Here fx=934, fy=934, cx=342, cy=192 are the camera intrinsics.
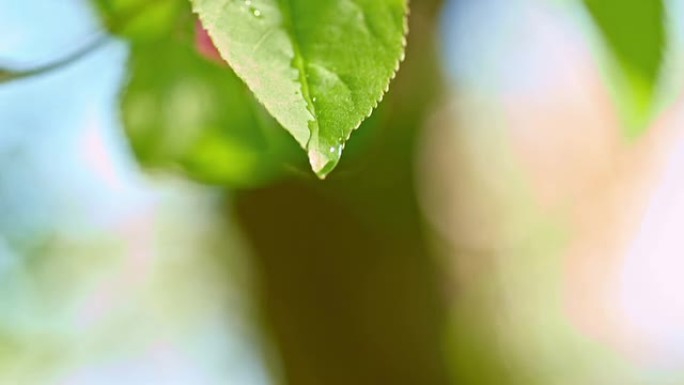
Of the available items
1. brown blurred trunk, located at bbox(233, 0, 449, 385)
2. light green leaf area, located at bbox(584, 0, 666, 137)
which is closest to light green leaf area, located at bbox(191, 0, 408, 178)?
light green leaf area, located at bbox(584, 0, 666, 137)

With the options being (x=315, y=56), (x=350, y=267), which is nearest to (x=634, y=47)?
(x=315, y=56)

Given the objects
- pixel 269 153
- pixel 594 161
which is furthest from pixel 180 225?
pixel 269 153

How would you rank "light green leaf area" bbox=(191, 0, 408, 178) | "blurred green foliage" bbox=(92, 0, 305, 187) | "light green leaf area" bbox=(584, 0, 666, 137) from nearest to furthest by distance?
"light green leaf area" bbox=(191, 0, 408, 178) → "light green leaf area" bbox=(584, 0, 666, 137) → "blurred green foliage" bbox=(92, 0, 305, 187)

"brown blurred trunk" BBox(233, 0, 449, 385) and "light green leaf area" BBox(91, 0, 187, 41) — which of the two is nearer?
"light green leaf area" BBox(91, 0, 187, 41)

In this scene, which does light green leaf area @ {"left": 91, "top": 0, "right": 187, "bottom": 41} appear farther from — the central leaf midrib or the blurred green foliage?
the central leaf midrib

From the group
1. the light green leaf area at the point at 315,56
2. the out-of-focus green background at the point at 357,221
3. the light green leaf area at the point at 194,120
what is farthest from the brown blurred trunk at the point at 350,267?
the light green leaf area at the point at 315,56

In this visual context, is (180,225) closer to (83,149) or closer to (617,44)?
(83,149)

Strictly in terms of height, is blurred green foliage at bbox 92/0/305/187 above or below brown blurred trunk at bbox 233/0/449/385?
above
